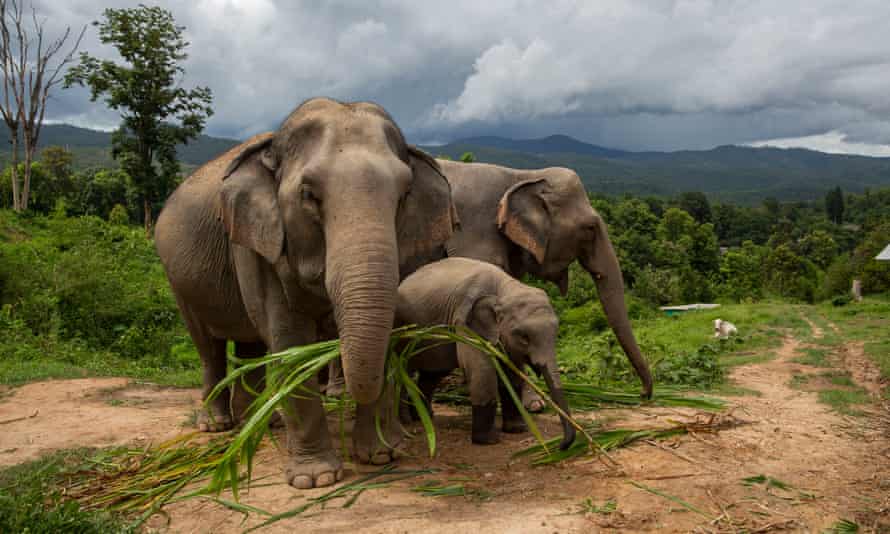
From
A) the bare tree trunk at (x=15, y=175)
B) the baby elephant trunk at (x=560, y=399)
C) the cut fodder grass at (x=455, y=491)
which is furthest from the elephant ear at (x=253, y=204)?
the bare tree trunk at (x=15, y=175)

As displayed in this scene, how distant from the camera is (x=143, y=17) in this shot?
26078mm

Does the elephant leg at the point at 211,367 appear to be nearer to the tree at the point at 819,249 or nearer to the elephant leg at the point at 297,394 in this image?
the elephant leg at the point at 297,394

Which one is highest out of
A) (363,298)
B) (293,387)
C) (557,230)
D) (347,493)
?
(557,230)

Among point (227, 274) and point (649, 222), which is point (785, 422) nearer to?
point (227, 274)

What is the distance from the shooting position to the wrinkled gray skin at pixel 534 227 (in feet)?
27.8

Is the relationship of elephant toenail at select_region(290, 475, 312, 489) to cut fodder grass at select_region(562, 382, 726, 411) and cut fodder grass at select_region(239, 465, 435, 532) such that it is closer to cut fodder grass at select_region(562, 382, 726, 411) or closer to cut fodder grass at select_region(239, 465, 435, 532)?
cut fodder grass at select_region(239, 465, 435, 532)

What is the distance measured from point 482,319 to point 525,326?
39 centimetres

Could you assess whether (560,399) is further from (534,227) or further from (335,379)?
(335,379)

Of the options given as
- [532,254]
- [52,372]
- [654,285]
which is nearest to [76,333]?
[52,372]

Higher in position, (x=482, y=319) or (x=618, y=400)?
(x=482, y=319)

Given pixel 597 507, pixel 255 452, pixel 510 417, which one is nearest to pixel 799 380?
pixel 510 417

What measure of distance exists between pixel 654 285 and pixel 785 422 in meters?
27.7

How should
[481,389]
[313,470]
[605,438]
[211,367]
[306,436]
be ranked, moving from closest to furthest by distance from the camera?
[313,470], [306,436], [605,438], [481,389], [211,367]

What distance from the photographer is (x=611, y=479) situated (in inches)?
188
